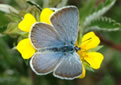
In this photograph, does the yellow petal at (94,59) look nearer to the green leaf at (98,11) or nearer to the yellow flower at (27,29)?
the yellow flower at (27,29)

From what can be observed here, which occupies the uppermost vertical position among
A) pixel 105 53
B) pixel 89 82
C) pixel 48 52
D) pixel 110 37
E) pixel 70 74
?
pixel 48 52

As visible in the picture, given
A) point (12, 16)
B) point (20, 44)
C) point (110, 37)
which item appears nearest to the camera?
point (20, 44)

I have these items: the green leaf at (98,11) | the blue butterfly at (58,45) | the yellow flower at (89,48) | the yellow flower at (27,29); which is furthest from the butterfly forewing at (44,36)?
the green leaf at (98,11)

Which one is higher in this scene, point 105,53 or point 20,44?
point 20,44

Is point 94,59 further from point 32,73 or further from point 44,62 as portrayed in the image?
point 32,73

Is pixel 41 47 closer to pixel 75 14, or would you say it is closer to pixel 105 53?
pixel 75 14

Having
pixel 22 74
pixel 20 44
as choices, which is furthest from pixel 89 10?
pixel 22 74

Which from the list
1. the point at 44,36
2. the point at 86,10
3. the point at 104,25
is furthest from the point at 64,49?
the point at 86,10
